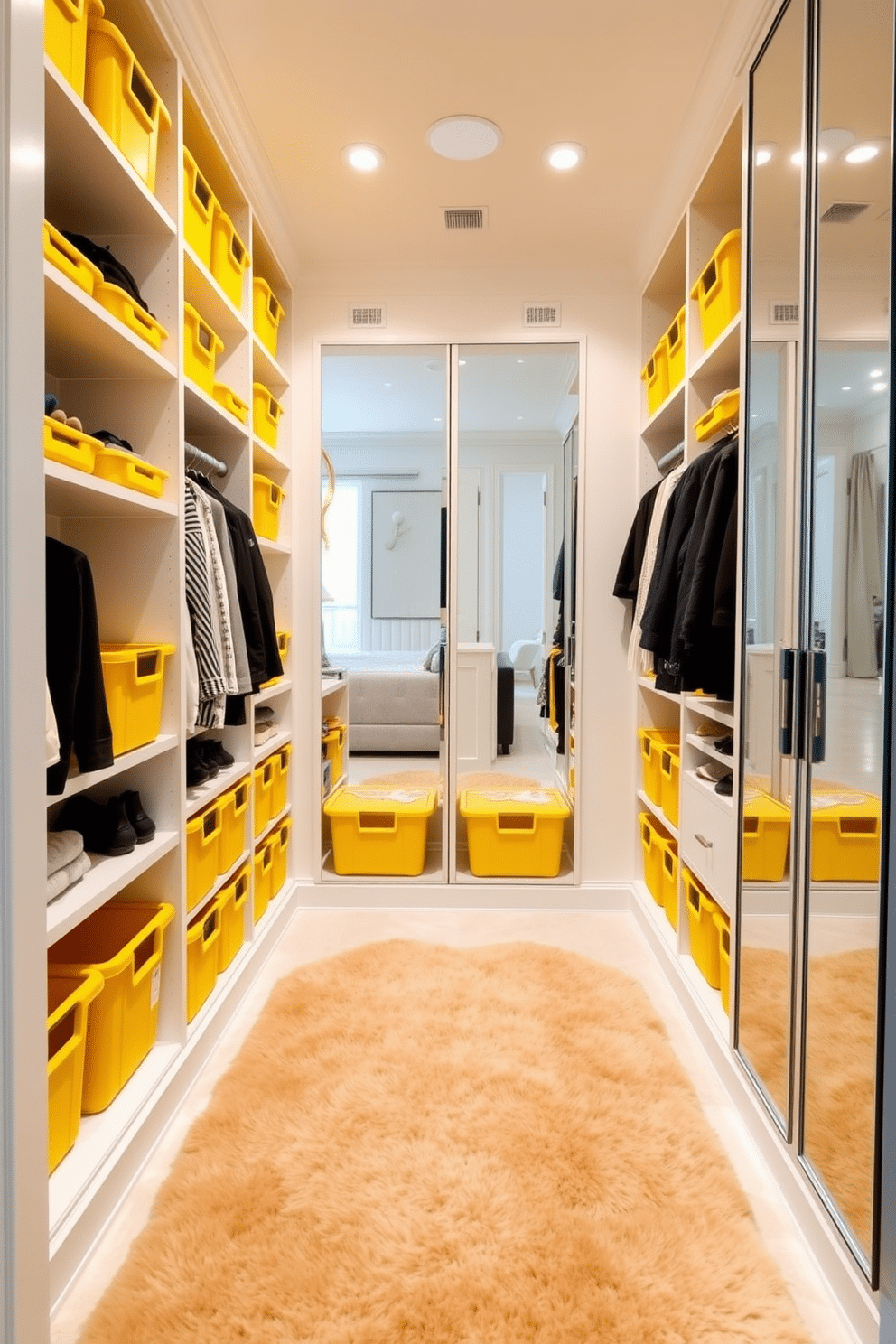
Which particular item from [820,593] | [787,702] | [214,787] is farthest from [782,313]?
[214,787]

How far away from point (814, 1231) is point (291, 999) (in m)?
1.46

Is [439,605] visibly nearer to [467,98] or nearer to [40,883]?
[467,98]

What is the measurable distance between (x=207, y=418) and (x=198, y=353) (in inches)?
8.7

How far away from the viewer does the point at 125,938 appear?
1.84 m

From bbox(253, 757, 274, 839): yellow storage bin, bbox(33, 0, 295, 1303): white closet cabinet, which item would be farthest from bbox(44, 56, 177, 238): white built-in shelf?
bbox(253, 757, 274, 839): yellow storage bin

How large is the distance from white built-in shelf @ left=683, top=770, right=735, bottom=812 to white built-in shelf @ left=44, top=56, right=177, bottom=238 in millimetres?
1910

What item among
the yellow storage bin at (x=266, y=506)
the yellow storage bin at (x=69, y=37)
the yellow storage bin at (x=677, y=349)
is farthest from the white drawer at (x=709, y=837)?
the yellow storage bin at (x=69, y=37)

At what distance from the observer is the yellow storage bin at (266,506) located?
9.41 ft

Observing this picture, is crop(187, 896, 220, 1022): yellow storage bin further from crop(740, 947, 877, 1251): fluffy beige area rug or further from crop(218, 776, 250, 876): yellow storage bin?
crop(740, 947, 877, 1251): fluffy beige area rug

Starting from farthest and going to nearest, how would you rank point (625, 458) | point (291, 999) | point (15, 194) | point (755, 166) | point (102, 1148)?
1. point (625, 458)
2. point (291, 999)
3. point (755, 166)
4. point (102, 1148)
5. point (15, 194)

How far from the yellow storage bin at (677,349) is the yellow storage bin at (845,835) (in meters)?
1.69

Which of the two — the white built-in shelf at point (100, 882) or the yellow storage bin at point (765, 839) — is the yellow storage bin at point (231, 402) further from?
the yellow storage bin at point (765, 839)

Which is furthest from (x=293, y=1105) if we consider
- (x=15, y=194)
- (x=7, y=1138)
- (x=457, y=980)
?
(x=15, y=194)

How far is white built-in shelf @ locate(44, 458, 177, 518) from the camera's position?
140 centimetres
